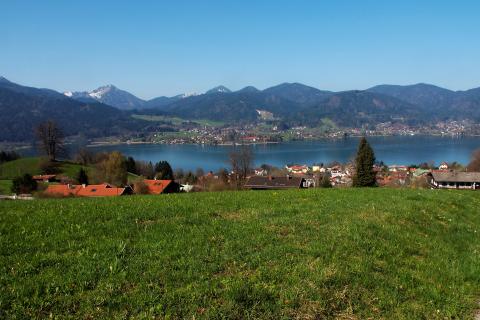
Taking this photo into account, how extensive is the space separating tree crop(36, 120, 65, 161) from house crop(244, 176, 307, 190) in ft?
152

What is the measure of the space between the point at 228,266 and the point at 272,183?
58324 mm

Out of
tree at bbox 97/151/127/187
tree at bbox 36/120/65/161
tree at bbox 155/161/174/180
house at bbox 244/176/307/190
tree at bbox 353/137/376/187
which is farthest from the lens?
tree at bbox 155/161/174/180

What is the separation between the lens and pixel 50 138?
294ft

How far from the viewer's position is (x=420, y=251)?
9836 millimetres

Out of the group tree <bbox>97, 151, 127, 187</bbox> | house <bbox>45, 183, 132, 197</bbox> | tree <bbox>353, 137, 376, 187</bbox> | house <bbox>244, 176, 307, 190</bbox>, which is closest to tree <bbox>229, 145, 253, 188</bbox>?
house <bbox>244, 176, 307, 190</bbox>

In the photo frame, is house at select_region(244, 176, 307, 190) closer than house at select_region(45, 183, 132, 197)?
No

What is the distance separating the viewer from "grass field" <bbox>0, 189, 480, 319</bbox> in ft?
20.3

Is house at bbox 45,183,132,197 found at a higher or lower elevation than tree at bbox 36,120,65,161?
lower

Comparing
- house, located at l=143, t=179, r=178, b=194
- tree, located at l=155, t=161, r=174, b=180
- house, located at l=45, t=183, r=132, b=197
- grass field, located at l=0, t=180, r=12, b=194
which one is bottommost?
tree, located at l=155, t=161, r=174, b=180

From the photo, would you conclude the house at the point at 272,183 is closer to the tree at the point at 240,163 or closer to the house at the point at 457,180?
the tree at the point at 240,163

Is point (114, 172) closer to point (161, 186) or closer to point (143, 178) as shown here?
point (143, 178)

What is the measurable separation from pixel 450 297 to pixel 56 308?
21.5 feet

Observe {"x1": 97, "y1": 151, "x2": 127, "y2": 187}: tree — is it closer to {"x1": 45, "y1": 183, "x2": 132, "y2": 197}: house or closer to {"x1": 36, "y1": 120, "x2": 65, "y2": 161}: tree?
{"x1": 36, "y1": 120, "x2": 65, "y2": 161}: tree

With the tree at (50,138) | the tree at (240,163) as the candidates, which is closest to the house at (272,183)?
the tree at (240,163)
